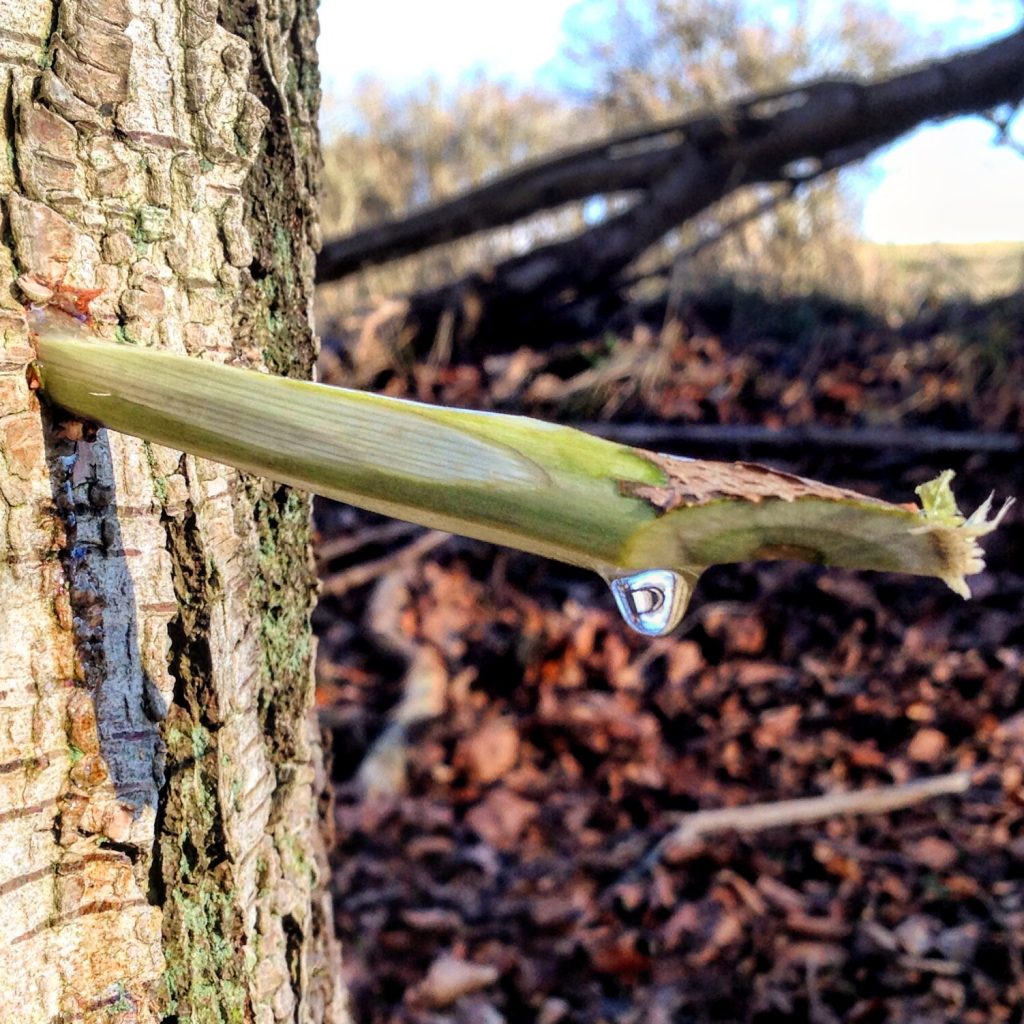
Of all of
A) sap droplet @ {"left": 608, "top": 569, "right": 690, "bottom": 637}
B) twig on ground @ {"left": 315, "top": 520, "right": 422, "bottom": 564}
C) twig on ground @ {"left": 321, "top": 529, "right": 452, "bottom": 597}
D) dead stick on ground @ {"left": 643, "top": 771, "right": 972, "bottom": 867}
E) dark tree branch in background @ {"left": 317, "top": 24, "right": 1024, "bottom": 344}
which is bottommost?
dead stick on ground @ {"left": 643, "top": 771, "right": 972, "bottom": 867}

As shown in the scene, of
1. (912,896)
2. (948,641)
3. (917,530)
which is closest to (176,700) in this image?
(917,530)

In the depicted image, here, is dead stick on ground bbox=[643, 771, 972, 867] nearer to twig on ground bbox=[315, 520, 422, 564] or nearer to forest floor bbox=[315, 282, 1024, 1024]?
forest floor bbox=[315, 282, 1024, 1024]

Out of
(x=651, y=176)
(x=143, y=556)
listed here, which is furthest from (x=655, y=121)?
(x=143, y=556)

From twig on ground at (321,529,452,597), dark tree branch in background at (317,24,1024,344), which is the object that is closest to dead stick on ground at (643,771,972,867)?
twig on ground at (321,529,452,597)

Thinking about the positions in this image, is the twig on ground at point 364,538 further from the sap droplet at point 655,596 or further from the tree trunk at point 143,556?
the sap droplet at point 655,596

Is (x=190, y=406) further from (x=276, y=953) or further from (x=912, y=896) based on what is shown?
(x=912, y=896)

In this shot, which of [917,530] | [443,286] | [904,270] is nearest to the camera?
[917,530]

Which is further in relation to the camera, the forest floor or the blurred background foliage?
the blurred background foliage
